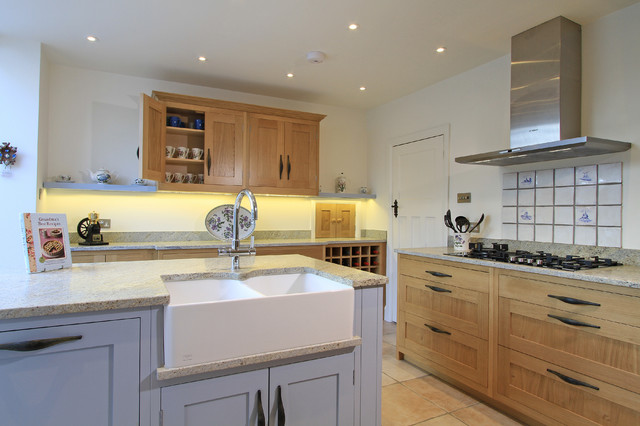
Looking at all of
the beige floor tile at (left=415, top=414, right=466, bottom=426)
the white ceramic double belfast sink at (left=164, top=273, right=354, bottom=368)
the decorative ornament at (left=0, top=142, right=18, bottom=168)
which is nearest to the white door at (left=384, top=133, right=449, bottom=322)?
the beige floor tile at (left=415, top=414, right=466, bottom=426)

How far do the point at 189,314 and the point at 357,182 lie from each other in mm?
3659

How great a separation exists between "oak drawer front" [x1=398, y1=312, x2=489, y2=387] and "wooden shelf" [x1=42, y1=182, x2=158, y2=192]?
260cm

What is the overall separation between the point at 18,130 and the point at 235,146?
1.73 metres

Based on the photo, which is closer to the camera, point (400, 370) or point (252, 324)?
point (252, 324)

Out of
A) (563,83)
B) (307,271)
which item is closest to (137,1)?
(307,271)

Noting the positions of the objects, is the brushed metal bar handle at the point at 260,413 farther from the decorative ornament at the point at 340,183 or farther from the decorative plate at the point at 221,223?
the decorative ornament at the point at 340,183

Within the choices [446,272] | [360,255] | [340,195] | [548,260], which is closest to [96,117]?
[340,195]

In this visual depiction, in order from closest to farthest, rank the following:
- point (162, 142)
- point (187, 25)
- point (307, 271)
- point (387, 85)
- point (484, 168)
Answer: point (307, 271)
point (187, 25)
point (484, 168)
point (162, 142)
point (387, 85)

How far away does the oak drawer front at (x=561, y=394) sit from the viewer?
162cm

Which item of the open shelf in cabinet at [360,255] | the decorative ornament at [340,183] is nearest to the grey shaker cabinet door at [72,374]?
the open shelf in cabinet at [360,255]

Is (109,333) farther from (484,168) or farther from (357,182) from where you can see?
(357,182)

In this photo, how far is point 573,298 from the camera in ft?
5.90

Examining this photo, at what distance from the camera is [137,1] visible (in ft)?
7.33

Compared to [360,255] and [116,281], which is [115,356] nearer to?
[116,281]
